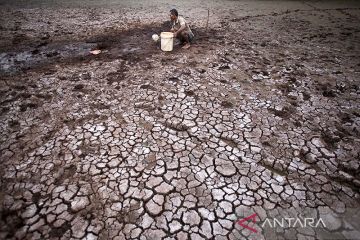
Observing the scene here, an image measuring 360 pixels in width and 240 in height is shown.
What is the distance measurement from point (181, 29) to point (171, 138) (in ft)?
9.73

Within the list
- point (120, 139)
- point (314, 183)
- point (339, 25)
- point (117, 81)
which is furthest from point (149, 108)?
point (339, 25)

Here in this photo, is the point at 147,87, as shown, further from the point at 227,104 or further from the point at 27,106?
the point at 27,106

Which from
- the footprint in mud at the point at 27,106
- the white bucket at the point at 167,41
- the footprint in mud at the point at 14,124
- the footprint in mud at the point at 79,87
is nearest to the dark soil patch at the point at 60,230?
the footprint in mud at the point at 14,124

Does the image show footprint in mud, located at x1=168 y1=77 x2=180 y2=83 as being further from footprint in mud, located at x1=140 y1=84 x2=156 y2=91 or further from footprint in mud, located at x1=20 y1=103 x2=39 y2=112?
footprint in mud, located at x1=20 y1=103 x2=39 y2=112

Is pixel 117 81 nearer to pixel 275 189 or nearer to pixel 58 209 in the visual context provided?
pixel 58 209

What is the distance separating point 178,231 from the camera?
191 centimetres

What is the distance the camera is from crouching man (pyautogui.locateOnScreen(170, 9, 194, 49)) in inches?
191

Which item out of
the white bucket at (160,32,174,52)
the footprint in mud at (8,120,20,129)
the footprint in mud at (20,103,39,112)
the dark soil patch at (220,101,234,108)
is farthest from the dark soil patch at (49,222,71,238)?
the white bucket at (160,32,174,52)

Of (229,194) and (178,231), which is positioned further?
(229,194)

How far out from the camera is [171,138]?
278cm

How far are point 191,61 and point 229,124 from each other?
1.98m

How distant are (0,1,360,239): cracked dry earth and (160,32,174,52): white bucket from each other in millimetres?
169

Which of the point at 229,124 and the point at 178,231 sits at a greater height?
the point at 229,124

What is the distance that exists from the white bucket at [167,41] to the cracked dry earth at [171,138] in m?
0.17
